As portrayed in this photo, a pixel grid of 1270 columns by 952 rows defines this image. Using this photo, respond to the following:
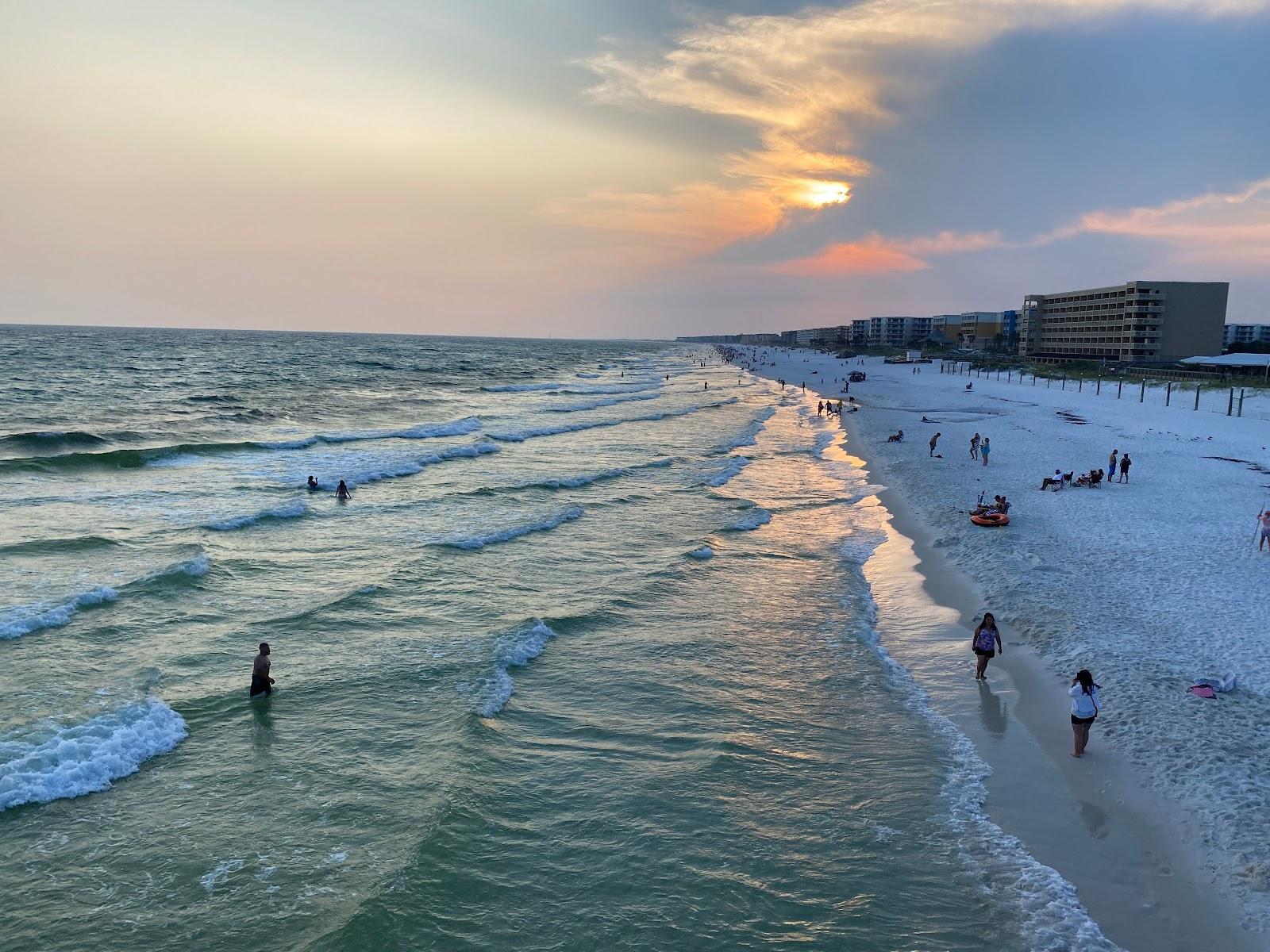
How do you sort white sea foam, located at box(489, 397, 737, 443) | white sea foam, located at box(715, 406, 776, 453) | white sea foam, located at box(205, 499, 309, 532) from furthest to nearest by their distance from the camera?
white sea foam, located at box(489, 397, 737, 443) → white sea foam, located at box(715, 406, 776, 453) → white sea foam, located at box(205, 499, 309, 532)

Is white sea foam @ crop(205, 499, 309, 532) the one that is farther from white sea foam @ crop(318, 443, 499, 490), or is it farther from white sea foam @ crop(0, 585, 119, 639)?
white sea foam @ crop(0, 585, 119, 639)

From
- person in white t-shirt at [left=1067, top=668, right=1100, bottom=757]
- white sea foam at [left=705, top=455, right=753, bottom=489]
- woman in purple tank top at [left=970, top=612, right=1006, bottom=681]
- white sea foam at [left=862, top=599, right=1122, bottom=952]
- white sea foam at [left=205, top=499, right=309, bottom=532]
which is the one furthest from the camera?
white sea foam at [left=705, top=455, right=753, bottom=489]

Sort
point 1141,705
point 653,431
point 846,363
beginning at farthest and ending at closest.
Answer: point 846,363 < point 653,431 < point 1141,705

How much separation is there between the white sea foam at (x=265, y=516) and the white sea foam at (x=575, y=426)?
1964 cm

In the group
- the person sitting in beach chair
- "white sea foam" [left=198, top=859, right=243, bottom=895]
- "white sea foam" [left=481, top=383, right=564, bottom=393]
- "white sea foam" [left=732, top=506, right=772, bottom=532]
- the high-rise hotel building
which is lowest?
"white sea foam" [left=198, top=859, right=243, bottom=895]

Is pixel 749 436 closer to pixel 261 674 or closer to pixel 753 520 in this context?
pixel 753 520

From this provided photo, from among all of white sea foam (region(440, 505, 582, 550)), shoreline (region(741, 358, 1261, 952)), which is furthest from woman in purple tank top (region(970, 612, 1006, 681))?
white sea foam (region(440, 505, 582, 550))

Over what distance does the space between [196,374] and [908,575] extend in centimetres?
9029

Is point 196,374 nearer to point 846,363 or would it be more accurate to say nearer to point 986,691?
point 986,691

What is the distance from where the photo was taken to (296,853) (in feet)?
30.4

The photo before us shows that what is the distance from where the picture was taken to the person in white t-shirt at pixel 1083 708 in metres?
10.9

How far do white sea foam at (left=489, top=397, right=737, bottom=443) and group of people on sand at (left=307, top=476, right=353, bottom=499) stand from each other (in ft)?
53.2

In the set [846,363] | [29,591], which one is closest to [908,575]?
[29,591]

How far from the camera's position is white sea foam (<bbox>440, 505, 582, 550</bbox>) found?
2278 centimetres
